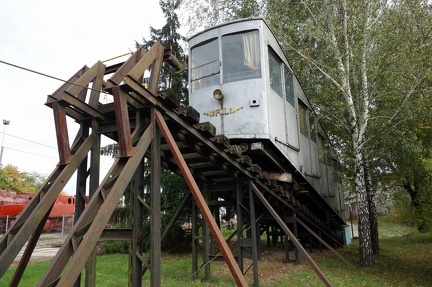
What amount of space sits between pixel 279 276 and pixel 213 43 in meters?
5.93

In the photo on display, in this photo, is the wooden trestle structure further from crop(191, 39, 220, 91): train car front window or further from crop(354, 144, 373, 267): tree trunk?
crop(354, 144, 373, 267): tree trunk

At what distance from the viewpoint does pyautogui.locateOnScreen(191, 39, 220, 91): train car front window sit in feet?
25.5

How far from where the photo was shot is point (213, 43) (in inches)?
312

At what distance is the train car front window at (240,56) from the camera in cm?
744

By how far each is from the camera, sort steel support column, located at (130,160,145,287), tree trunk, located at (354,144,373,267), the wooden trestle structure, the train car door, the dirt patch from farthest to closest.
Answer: tree trunk, located at (354,144,373,267)
the train car door
the dirt patch
steel support column, located at (130,160,145,287)
the wooden trestle structure

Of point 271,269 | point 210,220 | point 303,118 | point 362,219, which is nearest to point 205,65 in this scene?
point 303,118

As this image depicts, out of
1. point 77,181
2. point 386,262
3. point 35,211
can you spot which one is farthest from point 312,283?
point 35,211

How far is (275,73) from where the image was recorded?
318 inches

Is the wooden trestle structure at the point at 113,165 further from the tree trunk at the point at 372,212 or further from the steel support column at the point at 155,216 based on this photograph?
the tree trunk at the point at 372,212

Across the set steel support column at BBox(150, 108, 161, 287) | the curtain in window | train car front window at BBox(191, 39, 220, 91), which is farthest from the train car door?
steel support column at BBox(150, 108, 161, 287)

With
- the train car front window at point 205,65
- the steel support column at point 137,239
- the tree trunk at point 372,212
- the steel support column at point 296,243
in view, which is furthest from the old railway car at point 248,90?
the tree trunk at point 372,212

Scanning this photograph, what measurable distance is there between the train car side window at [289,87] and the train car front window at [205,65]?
2.08m

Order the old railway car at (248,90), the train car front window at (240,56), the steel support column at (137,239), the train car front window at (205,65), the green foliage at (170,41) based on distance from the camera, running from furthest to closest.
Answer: the green foliage at (170,41) < the train car front window at (205,65) < the train car front window at (240,56) < the old railway car at (248,90) < the steel support column at (137,239)

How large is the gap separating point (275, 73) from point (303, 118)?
2715mm
